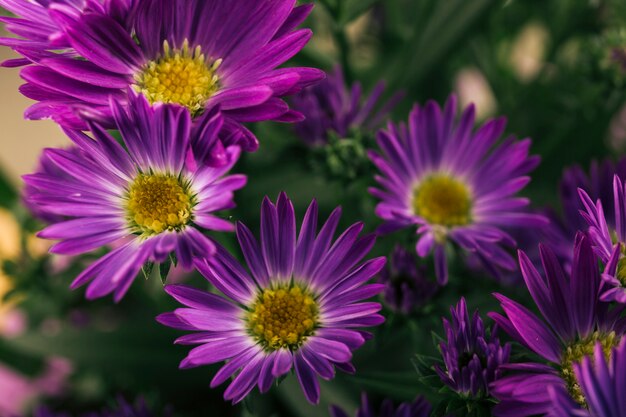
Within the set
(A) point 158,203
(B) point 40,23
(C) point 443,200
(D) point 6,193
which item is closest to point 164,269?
(A) point 158,203

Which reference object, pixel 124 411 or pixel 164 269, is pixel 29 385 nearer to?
pixel 124 411

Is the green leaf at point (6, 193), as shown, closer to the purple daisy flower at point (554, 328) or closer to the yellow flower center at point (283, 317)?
the yellow flower center at point (283, 317)

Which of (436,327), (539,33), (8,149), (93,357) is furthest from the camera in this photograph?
(8,149)

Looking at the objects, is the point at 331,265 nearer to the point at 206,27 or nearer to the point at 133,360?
the point at 206,27

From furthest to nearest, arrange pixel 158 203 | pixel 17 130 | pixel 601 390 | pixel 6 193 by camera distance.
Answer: pixel 17 130
pixel 6 193
pixel 158 203
pixel 601 390

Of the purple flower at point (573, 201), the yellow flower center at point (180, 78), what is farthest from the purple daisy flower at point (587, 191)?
the yellow flower center at point (180, 78)

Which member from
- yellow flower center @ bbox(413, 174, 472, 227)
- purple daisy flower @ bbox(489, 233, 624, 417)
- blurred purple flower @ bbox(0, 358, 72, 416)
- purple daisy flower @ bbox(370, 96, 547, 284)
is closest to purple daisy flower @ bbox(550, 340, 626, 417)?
purple daisy flower @ bbox(489, 233, 624, 417)

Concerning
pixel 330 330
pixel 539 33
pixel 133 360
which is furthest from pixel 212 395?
pixel 539 33
